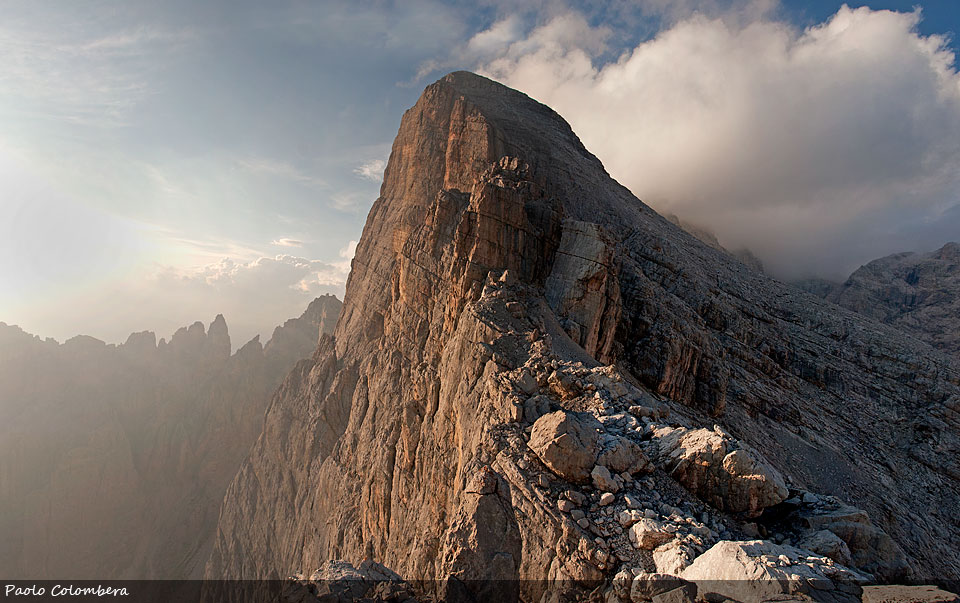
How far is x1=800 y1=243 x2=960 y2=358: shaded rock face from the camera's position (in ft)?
317

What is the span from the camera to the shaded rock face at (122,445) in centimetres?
6028

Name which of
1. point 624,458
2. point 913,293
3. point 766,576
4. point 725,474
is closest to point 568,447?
point 624,458

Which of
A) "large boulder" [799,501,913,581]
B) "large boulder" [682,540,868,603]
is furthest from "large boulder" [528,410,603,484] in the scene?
"large boulder" [799,501,913,581]

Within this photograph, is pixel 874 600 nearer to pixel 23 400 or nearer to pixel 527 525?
pixel 527 525

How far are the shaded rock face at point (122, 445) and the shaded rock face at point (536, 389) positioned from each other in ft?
69.6

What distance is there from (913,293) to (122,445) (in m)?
174

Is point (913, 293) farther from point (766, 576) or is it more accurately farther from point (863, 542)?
point (766, 576)

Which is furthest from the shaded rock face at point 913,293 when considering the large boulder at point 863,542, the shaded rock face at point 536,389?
the large boulder at point 863,542

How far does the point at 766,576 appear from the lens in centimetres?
746

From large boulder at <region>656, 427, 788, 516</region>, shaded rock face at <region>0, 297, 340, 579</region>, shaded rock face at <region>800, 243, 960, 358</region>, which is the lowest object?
shaded rock face at <region>0, 297, 340, 579</region>

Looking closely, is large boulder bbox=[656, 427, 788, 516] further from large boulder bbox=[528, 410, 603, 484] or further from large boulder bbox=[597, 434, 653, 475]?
large boulder bbox=[528, 410, 603, 484]

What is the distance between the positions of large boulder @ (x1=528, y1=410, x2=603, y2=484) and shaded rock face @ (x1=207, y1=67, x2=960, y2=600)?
0.08 metres

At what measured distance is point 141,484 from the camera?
227ft

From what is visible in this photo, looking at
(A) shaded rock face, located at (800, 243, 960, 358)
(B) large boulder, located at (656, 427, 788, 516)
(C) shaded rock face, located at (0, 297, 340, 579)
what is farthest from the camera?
(A) shaded rock face, located at (800, 243, 960, 358)
